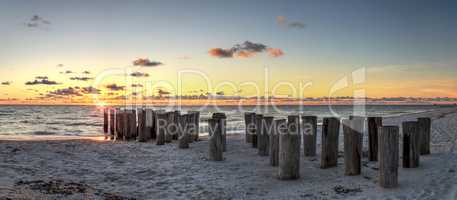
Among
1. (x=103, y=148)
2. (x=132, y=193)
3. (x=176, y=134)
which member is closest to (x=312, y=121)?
(x=132, y=193)

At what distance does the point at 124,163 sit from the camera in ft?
32.1

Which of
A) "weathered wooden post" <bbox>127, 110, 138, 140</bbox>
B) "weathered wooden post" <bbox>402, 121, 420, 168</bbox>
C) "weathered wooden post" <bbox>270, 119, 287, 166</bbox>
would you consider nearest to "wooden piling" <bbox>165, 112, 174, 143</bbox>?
"weathered wooden post" <bbox>127, 110, 138, 140</bbox>

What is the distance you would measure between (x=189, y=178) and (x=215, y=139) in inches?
80.0

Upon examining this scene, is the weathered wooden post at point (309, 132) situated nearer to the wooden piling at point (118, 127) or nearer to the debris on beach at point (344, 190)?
the debris on beach at point (344, 190)

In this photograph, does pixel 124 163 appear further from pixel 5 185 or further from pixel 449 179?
pixel 449 179

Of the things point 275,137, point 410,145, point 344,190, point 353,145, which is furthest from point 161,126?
point 410,145

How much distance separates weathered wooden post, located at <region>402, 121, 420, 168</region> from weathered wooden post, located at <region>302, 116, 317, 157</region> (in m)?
2.32

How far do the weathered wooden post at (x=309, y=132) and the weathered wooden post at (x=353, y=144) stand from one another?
1.90 m

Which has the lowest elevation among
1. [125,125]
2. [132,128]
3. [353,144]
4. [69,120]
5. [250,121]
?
[69,120]

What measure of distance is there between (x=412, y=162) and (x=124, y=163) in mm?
7376

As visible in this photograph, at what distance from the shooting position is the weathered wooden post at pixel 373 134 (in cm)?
873

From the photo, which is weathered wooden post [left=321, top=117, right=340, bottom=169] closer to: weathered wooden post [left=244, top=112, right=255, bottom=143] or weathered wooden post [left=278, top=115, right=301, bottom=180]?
weathered wooden post [left=278, top=115, right=301, bottom=180]

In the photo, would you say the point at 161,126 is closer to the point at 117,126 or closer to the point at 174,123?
the point at 174,123

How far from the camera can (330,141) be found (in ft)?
27.0
